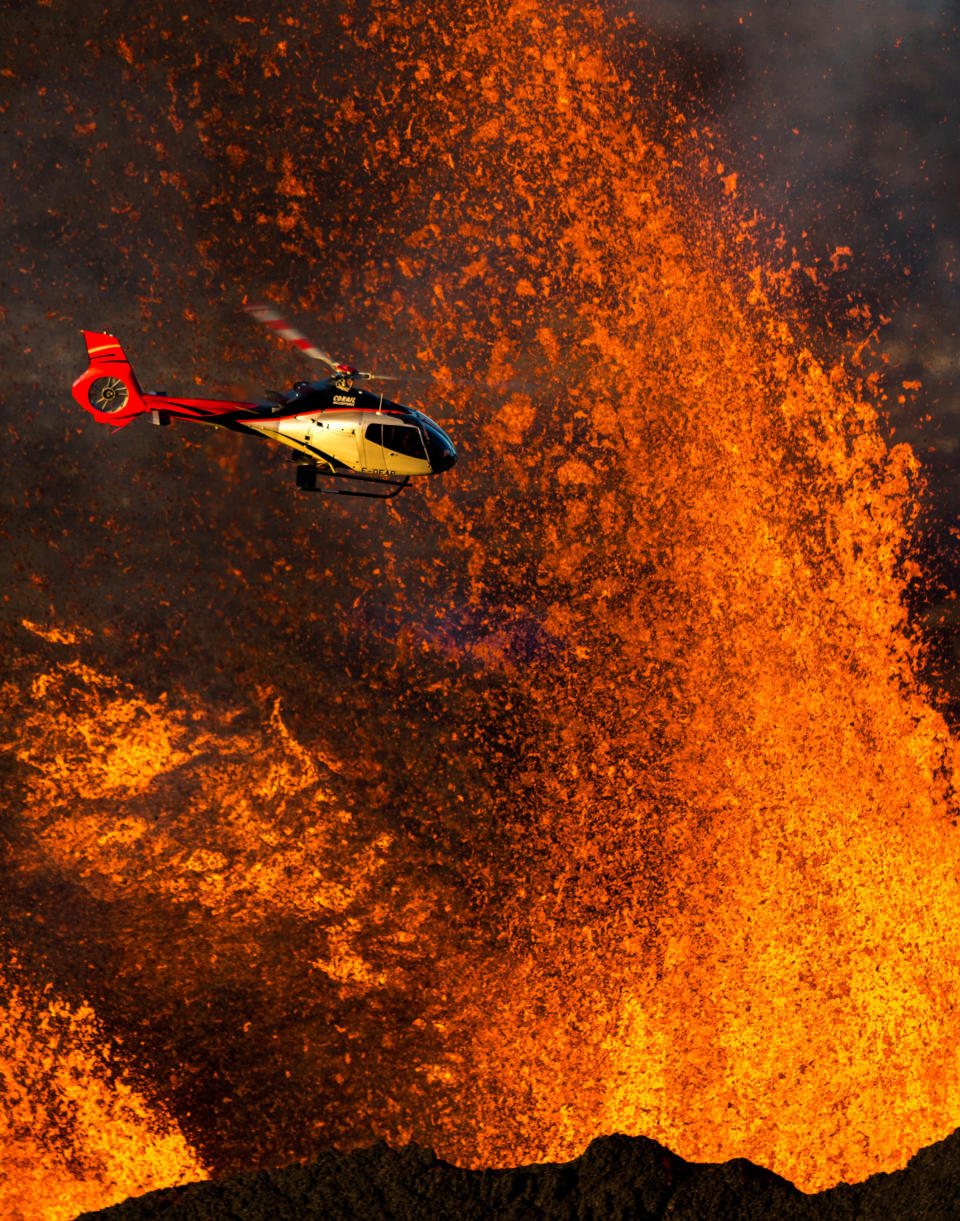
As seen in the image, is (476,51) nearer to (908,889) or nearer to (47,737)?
(47,737)

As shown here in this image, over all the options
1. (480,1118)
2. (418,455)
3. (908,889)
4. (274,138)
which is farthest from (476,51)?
(480,1118)

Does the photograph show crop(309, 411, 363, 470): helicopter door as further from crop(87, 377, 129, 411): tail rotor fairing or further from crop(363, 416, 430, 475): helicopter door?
crop(87, 377, 129, 411): tail rotor fairing

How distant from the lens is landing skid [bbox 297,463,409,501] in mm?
6758

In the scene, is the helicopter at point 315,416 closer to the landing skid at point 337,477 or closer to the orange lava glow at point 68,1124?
the landing skid at point 337,477

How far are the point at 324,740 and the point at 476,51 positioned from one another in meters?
6.22

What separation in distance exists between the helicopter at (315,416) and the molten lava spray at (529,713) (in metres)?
0.60

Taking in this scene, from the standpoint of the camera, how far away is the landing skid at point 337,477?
6.76 m

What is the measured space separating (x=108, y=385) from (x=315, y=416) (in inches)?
66.8

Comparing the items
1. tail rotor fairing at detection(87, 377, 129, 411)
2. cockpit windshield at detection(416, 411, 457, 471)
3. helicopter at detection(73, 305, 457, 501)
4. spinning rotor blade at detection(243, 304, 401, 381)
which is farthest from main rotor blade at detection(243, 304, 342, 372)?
tail rotor fairing at detection(87, 377, 129, 411)

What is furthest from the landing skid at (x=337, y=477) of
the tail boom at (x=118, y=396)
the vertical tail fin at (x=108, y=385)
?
the vertical tail fin at (x=108, y=385)

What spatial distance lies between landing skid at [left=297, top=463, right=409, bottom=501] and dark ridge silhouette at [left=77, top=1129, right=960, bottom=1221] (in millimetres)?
5707

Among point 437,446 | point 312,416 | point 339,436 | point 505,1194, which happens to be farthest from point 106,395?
point 505,1194

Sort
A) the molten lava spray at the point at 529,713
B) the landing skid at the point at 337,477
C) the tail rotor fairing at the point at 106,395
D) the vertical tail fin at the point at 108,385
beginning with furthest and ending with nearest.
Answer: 1. the molten lava spray at the point at 529,713
2. the landing skid at the point at 337,477
3. the tail rotor fairing at the point at 106,395
4. the vertical tail fin at the point at 108,385

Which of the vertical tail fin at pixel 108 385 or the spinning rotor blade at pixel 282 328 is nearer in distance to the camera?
the vertical tail fin at pixel 108 385
